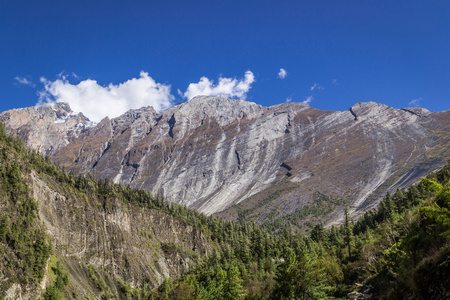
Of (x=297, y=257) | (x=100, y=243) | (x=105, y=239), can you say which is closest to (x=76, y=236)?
(x=100, y=243)

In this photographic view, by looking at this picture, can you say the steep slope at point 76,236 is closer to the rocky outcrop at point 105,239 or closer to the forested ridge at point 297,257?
the rocky outcrop at point 105,239

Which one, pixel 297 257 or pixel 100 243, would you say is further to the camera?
pixel 100 243

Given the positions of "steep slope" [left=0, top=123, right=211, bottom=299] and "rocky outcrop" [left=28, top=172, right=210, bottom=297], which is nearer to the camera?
"steep slope" [left=0, top=123, right=211, bottom=299]

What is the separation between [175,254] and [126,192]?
37.8 m

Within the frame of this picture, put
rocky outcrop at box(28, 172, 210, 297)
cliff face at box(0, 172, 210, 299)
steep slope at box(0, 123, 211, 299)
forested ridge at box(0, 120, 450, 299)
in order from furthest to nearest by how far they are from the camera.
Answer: rocky outcrop at box(28, 172, 210, 297), cliff face at box(0, 172, 210, 299), steep slope at box(0, 123, 211, 299), forested ridge at box(0, 120, 450, 299)

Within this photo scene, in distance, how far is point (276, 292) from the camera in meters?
41.2

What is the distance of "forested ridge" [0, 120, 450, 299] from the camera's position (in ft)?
71.9

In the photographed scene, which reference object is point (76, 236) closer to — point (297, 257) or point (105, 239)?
point (105, 239)

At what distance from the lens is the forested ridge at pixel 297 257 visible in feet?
71.9

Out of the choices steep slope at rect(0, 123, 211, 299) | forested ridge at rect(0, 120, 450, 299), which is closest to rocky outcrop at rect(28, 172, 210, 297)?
steep slope at rect(0, 123, 211, 299)

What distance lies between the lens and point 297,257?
150 feet

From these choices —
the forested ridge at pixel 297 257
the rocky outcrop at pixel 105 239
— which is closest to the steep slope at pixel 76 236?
the rocky outcrop at pixel 105 239

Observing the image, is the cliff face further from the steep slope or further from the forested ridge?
the forested ridge

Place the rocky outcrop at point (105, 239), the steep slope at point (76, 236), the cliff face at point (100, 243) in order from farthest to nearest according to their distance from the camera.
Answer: the rocky outcrop at point (105, 239) < the cliff face at point (100, 243) < the steep slope at point (76, 236)
